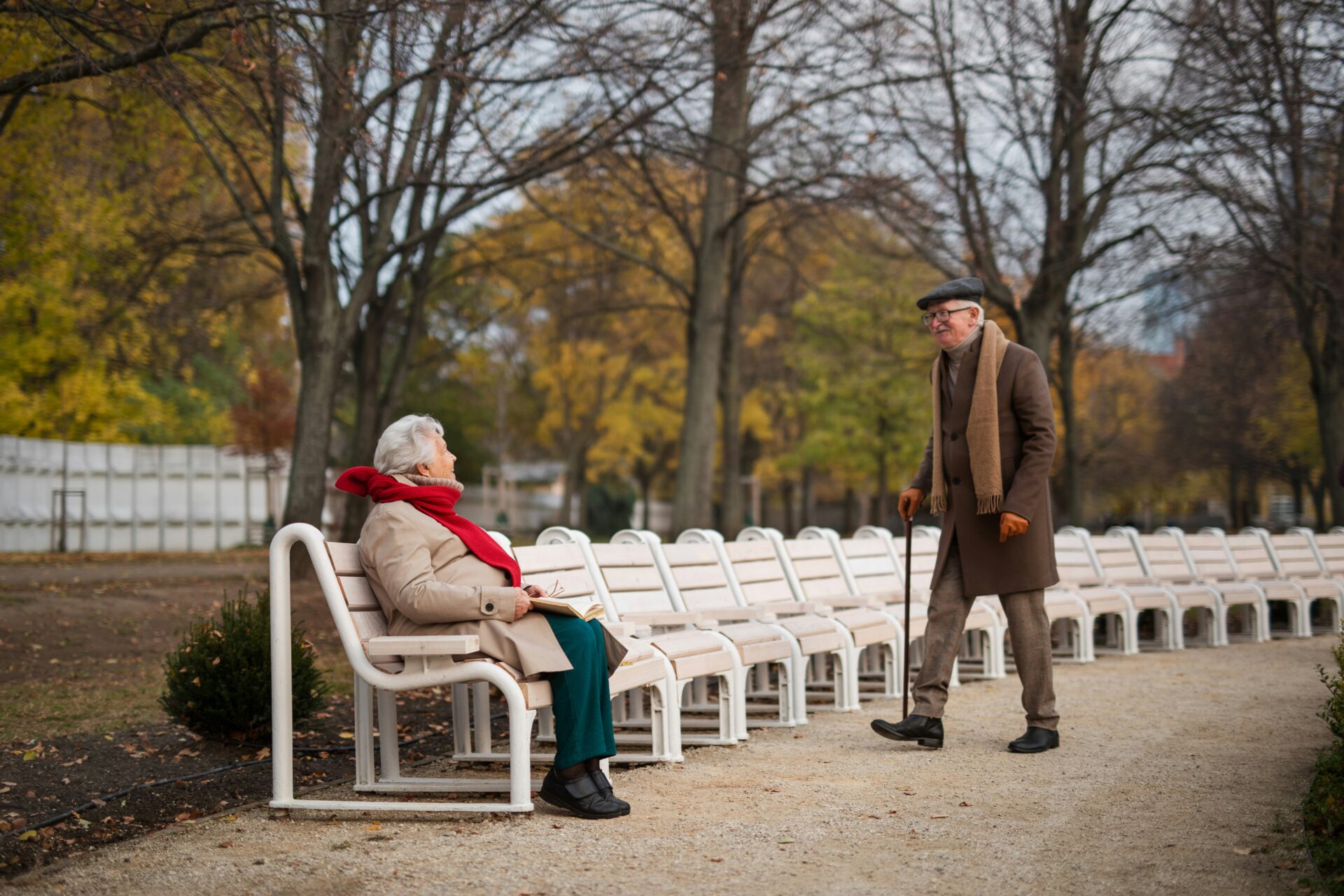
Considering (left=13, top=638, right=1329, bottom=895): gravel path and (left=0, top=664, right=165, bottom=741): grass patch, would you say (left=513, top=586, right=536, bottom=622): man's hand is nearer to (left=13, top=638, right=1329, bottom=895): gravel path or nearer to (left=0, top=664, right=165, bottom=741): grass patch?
(left=13, top=638, right=1329, bottom=895): gravel path

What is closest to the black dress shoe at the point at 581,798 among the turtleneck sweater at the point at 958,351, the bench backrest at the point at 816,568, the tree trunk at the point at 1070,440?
the turtleneck sweater at the point at 958,351

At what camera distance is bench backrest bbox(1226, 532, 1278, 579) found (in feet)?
45.5

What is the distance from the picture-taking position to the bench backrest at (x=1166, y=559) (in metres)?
13.0

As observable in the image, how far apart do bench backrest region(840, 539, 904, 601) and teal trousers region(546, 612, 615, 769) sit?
4963 mm

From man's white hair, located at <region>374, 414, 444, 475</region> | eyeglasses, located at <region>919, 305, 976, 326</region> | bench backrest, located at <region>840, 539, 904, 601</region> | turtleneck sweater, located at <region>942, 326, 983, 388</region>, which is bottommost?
bench backrest, located at <region>840, 539, 904, 601</region>

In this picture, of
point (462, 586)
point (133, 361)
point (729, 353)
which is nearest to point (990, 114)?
point (729, 353)

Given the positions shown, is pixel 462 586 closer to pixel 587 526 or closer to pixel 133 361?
pixel 133 361

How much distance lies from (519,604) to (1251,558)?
1111 centimetres

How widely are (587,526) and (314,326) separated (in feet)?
98.6

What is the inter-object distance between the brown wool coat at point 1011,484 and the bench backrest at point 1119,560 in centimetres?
606

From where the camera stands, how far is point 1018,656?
6.64 m

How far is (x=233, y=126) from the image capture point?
51.5 ft

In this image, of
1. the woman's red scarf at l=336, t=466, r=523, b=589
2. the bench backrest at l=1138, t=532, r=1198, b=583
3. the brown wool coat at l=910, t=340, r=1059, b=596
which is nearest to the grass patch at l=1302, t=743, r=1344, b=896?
the brown wool coat at l=910, t=340, r=1059, b=596

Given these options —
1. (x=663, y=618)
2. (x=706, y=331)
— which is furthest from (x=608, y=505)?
(x=663, y=618)
